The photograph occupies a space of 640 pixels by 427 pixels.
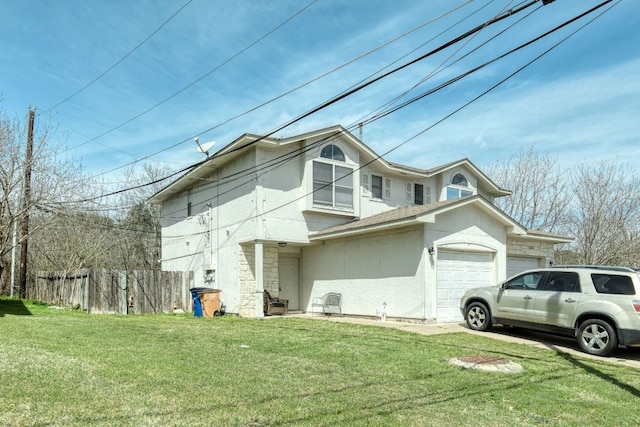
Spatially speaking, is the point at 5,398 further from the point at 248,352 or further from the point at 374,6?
the point at 374,6

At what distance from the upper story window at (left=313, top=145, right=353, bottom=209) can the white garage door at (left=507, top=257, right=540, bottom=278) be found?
6245mm

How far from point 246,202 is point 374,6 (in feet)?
28.2

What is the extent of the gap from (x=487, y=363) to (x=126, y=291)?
13.2m

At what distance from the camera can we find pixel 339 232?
53.6ft

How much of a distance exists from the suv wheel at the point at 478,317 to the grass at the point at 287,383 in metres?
2.12

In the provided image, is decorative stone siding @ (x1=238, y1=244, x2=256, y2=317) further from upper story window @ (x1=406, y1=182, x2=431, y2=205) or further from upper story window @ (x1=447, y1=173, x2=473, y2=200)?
upper story window @ (x1=447, y1=173, x2=473, y2=200)

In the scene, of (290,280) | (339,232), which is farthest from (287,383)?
(290,280)

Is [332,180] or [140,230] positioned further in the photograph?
[140,230]

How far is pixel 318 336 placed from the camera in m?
11.0

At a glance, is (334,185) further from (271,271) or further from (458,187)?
(458,187)

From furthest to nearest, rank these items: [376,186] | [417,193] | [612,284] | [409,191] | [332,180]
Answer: [417,193] < [409,191] < [376,186] < [332,180] < [612,284]

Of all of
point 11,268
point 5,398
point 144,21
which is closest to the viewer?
point 5,398

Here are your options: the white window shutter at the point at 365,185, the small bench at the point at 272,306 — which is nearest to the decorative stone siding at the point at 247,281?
the small bench at the point at 272,306

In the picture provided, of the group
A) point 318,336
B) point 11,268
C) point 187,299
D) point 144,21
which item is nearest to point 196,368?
point 318,336
